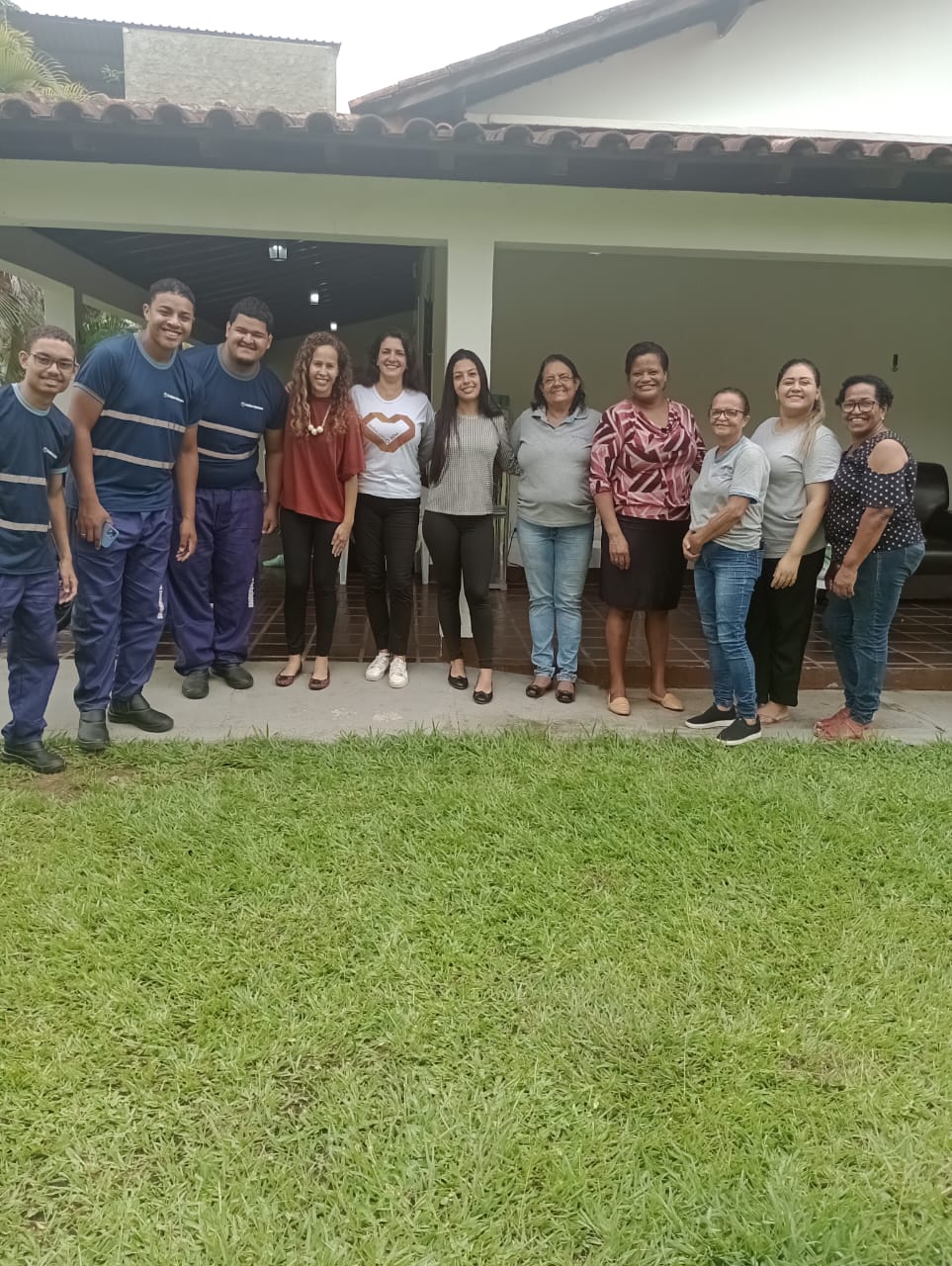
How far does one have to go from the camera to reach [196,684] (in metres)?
4.28

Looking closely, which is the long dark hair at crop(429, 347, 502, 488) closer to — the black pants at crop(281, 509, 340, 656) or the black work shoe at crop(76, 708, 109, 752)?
the black pants at crop(281, 509, 340, 656)

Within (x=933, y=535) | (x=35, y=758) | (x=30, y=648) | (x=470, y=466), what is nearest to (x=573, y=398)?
(x=470, y=466)

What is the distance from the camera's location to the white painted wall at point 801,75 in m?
7.07

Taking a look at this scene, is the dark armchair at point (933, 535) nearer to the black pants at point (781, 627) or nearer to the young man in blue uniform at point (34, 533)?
the black pants at point (781, 627)

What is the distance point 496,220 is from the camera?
508 cm

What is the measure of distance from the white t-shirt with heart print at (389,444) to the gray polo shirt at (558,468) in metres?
0.50

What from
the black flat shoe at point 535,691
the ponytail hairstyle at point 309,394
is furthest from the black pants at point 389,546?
the black flat shoe at point 535,691

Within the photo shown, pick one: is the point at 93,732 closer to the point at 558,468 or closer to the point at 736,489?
the point at 558,468

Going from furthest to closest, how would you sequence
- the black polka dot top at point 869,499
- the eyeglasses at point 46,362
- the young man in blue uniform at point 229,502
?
the young man in blue uniform at point 229,502, the black polka dot top at point 869,499, the eyeglasses at point 46,362

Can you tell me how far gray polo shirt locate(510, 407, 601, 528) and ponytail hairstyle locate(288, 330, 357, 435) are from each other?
0.87 m

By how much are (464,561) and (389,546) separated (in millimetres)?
378

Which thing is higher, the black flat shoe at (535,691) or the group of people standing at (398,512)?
the group of people standing at (398,512)

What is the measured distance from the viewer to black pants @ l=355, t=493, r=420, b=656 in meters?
4.28

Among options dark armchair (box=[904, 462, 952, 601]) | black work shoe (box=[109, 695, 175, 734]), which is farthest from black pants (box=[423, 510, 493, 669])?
dark armchair (box=[904, 462, 952, 601])
